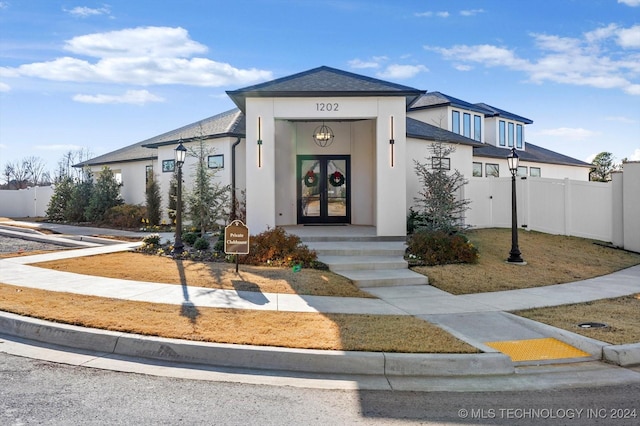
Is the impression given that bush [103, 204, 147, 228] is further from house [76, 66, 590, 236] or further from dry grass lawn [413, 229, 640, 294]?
dry grass lawn [413, 229, 640, 294]

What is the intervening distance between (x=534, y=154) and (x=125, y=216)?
26.4m

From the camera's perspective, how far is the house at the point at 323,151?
13.2 m

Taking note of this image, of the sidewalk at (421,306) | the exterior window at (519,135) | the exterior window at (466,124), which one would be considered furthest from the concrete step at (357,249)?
the exterior window at (519,135)

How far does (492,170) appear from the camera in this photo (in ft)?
82.6

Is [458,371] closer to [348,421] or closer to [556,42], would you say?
[348,421]

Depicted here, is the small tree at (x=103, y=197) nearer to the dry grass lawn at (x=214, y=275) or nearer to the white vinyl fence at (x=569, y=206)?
the dry grass lawn at (x=214, y=275)

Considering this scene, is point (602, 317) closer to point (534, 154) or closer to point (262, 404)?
point (262, 404)

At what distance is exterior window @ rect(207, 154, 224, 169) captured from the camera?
18.1 metres

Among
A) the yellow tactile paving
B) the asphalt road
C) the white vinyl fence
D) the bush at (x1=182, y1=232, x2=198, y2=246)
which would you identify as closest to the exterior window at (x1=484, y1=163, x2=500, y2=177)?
the white vinyl fence

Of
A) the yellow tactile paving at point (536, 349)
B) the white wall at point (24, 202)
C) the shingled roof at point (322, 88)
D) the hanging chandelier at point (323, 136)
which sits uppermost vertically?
the shingled roof at point (322, 88)

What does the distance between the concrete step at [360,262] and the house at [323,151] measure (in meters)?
2.32

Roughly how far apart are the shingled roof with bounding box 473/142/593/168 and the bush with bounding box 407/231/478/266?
42.6 ft

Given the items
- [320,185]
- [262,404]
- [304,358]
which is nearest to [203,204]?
[320,185]

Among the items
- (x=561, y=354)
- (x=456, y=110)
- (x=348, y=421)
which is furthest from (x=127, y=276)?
(x=456, y=110)
